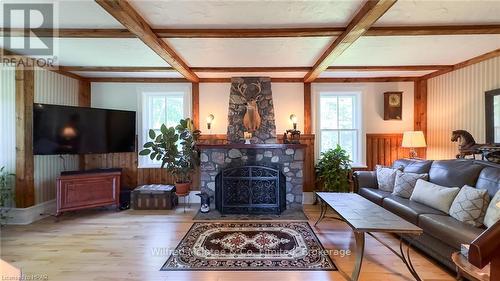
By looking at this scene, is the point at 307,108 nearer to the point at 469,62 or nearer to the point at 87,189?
the point at 469,62

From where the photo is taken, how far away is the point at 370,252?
9.69ft

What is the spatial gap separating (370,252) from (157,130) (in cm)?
422

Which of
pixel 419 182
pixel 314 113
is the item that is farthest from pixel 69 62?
pixel 419 182

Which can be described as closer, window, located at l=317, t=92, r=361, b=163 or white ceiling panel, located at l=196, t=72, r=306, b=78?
white ceiling panel, located at l=196, t=72, r=306, b=78

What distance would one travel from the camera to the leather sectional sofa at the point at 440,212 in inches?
94.5

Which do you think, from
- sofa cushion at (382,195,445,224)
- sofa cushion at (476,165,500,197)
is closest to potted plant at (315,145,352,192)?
sofa cushion at (382,195,445,224)

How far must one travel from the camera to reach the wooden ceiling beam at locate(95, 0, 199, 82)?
83.1 inches

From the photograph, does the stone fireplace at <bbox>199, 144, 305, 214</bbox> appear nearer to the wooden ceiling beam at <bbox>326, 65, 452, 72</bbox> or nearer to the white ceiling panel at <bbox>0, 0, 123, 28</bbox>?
the wooden ceiling beam at <bbox>326, 65, 452, 72</bbox>

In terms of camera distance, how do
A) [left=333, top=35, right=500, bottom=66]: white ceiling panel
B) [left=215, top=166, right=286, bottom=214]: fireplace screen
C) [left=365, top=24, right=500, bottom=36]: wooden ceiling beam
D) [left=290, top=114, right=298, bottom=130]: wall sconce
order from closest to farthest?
[left=365, top=24, right=500, bottom=36]: wooden ceiling beam
[left=333, top=35, right=500, bottom=66]: white ceiling panel
[left=215, top=166, right=286, bottom=214]: fireplace screen
[left=290, top=114, right=298, bottom=130]: wall sconce

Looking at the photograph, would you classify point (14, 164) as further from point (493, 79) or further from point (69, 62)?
point (493, 79)

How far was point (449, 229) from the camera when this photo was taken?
2.42 meters

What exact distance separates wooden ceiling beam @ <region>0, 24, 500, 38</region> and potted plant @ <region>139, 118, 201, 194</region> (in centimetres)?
210

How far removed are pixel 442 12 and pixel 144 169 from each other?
5.08 meters

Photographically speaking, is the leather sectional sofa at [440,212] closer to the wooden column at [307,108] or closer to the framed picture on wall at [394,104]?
the framed picture on wall at [394,104]
